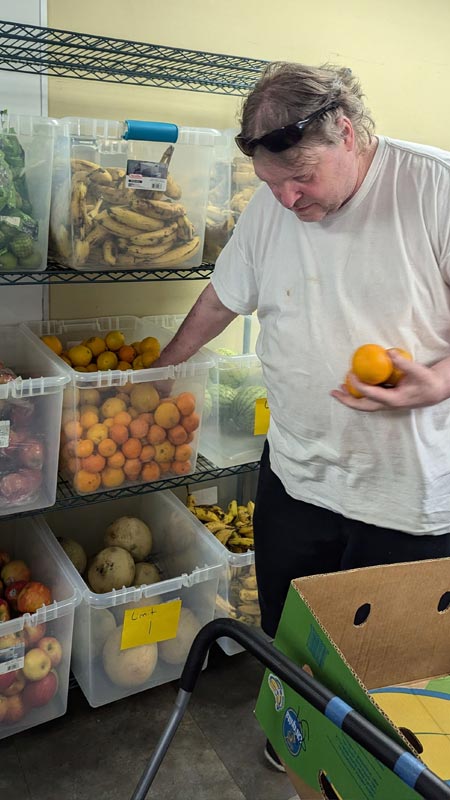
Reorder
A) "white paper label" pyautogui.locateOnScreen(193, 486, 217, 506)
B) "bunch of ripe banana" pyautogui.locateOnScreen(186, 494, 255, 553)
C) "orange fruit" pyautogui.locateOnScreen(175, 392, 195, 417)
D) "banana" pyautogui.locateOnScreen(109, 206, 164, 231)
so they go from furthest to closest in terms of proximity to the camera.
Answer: "white paper label" pyautogui.locateOnScreen(193, 486, 217, 506) < "bunch of ripe banana" pyautogui.locateOnScreen(186, 494, 255, 553) < "orange fruit" pyautogui.locateOnScreen(175, 392, 195, 417) < "banana" pyautogui.locateOnScreen(109, 206, 164, 231)

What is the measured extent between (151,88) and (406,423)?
1.30 m

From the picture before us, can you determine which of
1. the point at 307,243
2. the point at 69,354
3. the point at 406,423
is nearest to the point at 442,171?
the point at 307,243

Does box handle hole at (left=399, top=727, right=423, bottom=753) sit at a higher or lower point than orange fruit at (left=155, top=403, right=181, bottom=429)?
lower

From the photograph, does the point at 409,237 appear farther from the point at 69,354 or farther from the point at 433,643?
the point at 69,354

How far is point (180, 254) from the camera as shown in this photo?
1787 mm

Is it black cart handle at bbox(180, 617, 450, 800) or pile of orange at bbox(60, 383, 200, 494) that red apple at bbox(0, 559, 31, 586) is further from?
black cart handle at bbox(180, 617, 450, 800)

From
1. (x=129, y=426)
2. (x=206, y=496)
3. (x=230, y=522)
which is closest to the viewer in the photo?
(x=129, y=426)

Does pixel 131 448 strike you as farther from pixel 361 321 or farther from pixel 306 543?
pixel 361 321

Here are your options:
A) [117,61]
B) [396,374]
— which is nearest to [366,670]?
[396,374]

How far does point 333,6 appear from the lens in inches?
88.0

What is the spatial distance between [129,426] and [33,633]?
568 millimetres

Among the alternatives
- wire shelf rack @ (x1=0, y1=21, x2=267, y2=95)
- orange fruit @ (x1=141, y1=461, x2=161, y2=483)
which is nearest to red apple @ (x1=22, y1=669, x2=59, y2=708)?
orange fruit @ (x1=141, y1=461, x2=161, y2=483)

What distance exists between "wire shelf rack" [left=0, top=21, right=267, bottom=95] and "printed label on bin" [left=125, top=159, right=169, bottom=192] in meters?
0.31

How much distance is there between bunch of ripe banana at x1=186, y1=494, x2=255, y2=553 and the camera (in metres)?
2.13
